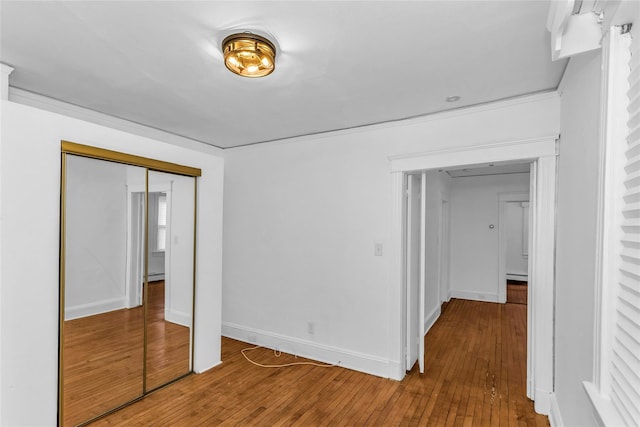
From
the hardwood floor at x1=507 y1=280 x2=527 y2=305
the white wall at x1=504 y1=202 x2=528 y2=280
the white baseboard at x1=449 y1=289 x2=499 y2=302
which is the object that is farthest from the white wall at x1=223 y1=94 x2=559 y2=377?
the white wall at x1=504 y1=202 x2=528 y2=280

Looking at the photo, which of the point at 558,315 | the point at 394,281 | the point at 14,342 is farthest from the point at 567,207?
the point at 14,342

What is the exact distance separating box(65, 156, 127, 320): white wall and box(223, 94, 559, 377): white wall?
168cm

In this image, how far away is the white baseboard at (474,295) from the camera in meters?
6.19

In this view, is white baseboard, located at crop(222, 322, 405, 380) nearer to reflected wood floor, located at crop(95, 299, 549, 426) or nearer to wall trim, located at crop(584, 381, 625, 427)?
reflected wood floor, located at crop(95, 299, 549, 426)

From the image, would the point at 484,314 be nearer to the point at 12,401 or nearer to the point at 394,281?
the point at 394,281

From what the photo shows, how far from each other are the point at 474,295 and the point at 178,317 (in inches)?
217

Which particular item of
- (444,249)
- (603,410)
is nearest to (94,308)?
(603,410)

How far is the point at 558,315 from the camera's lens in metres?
2.37

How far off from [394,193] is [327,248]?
948 mm

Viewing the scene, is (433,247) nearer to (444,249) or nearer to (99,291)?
(444,249)

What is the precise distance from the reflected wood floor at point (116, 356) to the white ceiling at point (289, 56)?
170cm

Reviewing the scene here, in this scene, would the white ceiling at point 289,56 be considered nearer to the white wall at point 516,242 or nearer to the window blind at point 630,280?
the window blind at point 630,280

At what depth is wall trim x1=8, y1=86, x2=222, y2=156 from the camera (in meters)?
2.62

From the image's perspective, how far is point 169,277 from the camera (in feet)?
9.56
